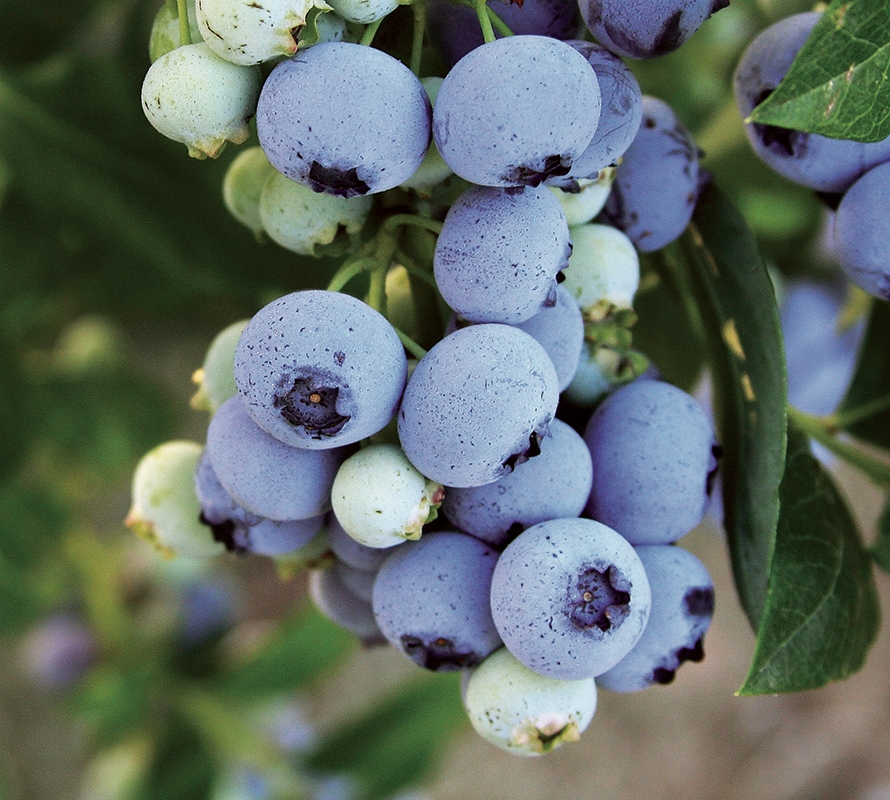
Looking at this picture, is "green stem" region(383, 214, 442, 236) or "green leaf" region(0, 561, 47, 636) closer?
A: "green stem" region(383, 214, 442, 236)

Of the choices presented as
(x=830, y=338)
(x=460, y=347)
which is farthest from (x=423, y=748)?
(x=460, y=347)

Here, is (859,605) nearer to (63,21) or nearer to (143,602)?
(63,21)

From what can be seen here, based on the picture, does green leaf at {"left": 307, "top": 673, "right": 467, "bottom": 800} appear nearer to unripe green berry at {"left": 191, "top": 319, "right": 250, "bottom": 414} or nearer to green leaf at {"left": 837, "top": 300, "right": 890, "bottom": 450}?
green leaf at {"left": 837, "top": 300, "right": 890, "bottom": 450}

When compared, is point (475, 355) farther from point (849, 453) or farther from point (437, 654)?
point (849, 453)

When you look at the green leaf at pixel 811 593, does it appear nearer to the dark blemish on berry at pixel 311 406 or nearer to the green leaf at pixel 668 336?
the green leaf at pixel 668 336

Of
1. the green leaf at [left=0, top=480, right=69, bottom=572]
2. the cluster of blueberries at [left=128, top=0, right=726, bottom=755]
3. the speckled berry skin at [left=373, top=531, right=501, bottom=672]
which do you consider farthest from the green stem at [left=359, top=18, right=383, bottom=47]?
the green leaf at [left=0, top=480, right=69, bottom=572]

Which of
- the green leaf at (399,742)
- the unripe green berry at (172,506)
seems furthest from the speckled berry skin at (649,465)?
the green leaf at (399,742)

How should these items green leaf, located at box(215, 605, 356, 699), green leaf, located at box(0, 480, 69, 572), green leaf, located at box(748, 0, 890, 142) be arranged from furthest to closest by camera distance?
green leaf, located at box(215, 605, 356, 699), green leaf, located at box(0, 480, 69, 572), green leaf, located at box(748, 0, 890, 142)
